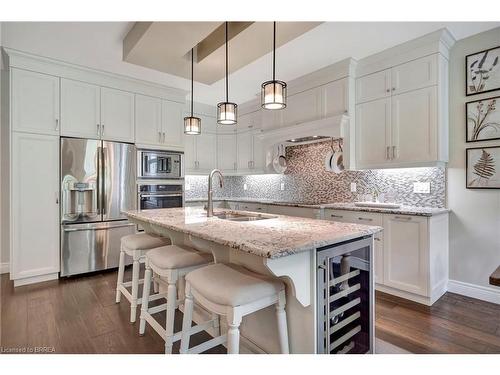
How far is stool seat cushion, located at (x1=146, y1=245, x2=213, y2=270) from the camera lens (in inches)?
70.1

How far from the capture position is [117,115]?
143 inches

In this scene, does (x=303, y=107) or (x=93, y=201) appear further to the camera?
(x=303, y=107)

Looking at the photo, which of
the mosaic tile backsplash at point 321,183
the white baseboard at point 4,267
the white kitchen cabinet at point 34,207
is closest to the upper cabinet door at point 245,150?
the mosaic tile backsplash at point 321,183

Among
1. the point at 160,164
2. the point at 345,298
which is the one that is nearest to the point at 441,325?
the point at 345,298

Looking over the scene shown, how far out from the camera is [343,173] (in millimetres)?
3730

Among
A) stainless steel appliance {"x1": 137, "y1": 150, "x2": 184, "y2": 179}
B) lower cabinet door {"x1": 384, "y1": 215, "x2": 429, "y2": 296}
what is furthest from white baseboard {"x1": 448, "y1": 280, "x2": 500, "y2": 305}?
stainless steel appliance {"x1": 137, "y1": 150, "x2": 184, "y2": 179}

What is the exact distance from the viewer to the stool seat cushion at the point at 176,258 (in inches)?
70.1

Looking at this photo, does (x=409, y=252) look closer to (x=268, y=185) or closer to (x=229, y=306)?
(x=229, y=306)

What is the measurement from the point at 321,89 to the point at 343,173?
1139mm

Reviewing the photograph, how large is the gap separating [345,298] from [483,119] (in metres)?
2.29

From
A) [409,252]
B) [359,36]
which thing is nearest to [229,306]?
[409,252]

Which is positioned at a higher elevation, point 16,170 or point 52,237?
point 16,170

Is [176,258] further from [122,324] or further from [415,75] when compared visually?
[415,75]

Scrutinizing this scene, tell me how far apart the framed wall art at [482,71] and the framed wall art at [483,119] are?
0.12 m
